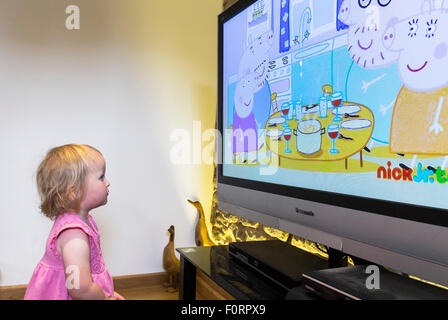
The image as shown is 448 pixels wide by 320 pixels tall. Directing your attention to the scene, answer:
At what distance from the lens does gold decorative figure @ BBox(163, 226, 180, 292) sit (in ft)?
10.00

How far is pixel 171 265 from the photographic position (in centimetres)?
305

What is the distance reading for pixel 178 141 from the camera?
3.22m

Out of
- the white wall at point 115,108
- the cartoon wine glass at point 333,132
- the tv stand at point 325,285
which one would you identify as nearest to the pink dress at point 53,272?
the tv stand at point 325,285

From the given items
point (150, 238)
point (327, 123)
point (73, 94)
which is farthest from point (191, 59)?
point (327, 123)

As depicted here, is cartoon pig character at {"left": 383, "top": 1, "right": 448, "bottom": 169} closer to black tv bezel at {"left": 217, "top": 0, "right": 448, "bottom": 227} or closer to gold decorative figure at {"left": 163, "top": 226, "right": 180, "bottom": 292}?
black tv bezel at {"left": 217, "top": 0, "right": 448, "bottom": 227}

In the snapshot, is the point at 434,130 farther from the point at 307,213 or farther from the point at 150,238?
the point at 150,238

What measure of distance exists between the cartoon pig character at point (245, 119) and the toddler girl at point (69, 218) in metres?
0.66

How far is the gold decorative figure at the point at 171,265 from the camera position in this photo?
3047 mm

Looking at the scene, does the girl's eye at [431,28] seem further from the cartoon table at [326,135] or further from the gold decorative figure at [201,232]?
the gold decorative figure at [201,232]

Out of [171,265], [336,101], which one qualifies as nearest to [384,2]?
[336,101]

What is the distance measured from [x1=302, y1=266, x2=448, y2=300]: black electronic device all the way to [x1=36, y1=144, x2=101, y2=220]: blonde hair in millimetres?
870

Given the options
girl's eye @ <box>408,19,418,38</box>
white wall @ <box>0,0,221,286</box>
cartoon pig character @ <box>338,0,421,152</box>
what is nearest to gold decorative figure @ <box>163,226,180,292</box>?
white wall @ <box>0,0,221,286</box>

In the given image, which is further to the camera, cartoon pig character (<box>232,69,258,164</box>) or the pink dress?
cartoon pig character (<box>232,69,258,164</box>)
